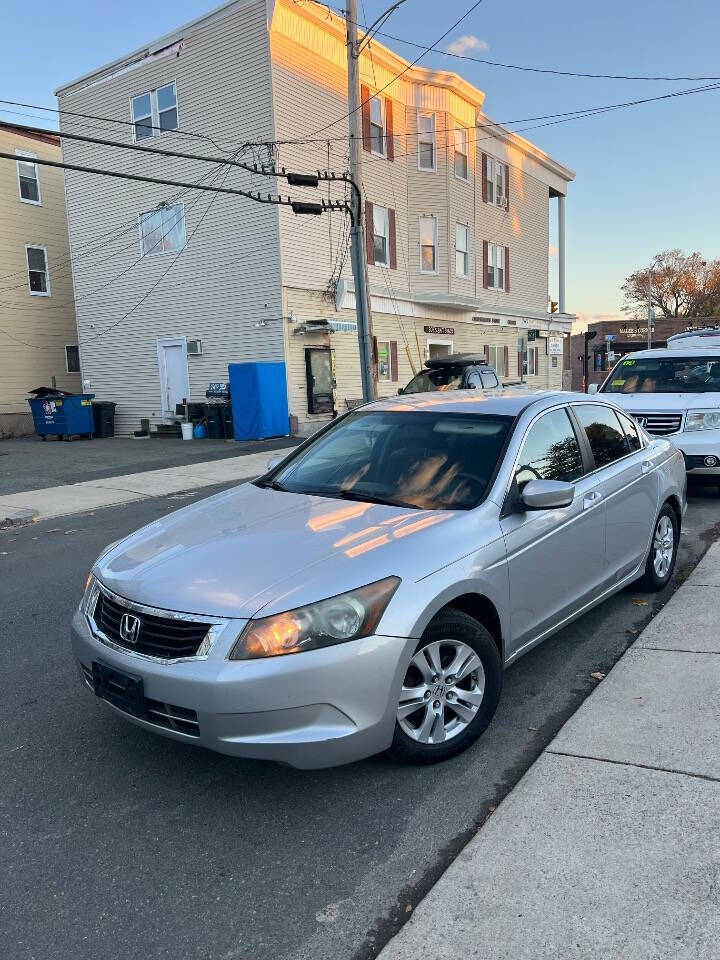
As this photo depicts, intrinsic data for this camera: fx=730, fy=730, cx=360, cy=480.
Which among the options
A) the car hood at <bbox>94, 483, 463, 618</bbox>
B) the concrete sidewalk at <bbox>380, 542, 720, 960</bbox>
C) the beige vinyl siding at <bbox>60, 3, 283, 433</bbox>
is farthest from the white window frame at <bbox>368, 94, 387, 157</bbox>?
the concrete sidewalk at <bbox>380, 542, 720, 960</bbox>

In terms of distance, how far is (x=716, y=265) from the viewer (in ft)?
228

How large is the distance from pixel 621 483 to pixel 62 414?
18.8m

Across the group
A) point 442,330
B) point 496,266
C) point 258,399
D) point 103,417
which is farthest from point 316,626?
point 496,266

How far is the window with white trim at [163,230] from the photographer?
2048 centimetres

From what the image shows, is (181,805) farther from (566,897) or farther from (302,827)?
(566,897)

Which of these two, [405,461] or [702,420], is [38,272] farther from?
[405,461]

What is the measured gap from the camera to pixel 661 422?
29.2 feet

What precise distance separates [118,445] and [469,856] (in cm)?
1784

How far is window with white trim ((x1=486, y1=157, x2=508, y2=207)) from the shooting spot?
27328 mm

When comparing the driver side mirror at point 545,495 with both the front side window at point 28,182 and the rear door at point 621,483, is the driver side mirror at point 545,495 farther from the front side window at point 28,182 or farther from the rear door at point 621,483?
the front side window at point 28,182

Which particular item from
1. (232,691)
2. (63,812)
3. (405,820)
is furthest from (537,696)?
(63,812)

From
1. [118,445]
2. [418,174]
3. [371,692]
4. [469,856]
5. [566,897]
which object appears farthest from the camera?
[418,174]

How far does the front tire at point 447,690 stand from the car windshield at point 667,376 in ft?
24.2

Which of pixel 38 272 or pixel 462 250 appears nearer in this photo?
pixel 38 272
